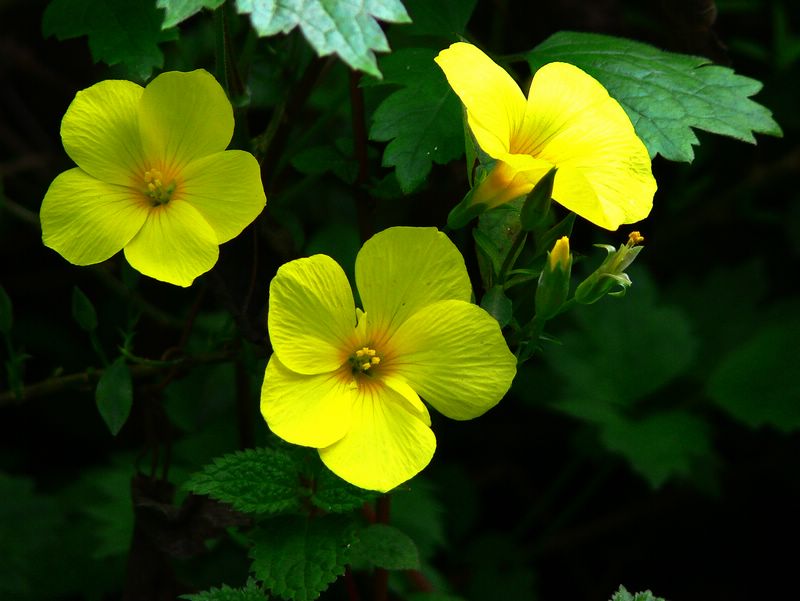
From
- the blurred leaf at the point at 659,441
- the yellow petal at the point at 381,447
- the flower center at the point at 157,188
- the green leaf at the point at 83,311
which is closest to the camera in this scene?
the yellow petal at the point at 381,447

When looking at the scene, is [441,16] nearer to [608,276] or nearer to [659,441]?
[608,276]

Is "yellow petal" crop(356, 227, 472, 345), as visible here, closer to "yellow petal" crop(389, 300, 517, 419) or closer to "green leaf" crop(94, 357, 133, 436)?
"yellow petal" crop(389, 300, 517, 419)

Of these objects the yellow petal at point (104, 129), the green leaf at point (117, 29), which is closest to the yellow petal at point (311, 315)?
the yellow petal at point (104, 129)

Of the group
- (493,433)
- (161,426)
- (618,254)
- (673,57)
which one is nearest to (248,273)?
(161,426)

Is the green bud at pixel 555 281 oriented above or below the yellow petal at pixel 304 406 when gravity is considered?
above

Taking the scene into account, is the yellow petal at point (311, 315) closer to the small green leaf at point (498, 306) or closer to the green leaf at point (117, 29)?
the small green leaf at point (498, 306)

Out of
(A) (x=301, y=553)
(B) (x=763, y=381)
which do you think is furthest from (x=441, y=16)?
(B) (x=763, y=381)
